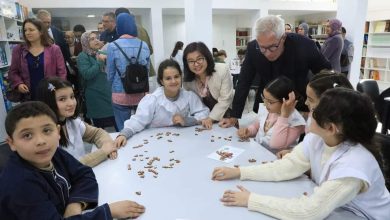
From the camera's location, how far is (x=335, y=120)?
121cm

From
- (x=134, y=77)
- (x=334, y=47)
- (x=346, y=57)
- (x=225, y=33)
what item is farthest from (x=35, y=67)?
(x=225, y=33)

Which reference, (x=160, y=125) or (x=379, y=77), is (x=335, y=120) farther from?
(x=379, y=77)

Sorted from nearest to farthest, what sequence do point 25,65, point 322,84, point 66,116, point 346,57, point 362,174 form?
1. point 362,174
2. point 322,84
3. point 66,116
4. point 25,65
5. point 346,57

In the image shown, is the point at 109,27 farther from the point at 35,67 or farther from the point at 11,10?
the point at 11,10

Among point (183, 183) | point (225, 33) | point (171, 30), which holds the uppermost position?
point (171, 30)

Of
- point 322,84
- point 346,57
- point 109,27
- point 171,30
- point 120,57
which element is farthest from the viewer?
point 171,30

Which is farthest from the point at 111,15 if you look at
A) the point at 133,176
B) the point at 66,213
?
the point at 66,213

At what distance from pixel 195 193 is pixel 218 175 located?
0.18 meters

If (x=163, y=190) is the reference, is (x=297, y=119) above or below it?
above

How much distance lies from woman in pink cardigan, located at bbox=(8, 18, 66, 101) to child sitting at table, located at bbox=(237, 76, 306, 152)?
224 cm

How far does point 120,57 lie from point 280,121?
5.89ft

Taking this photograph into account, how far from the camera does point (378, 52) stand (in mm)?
9164

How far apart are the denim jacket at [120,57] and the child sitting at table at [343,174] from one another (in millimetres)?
2096

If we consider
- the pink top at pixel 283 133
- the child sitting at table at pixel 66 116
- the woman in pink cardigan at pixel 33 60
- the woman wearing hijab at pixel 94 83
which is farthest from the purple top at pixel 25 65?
the pink top at pixel 283 133
